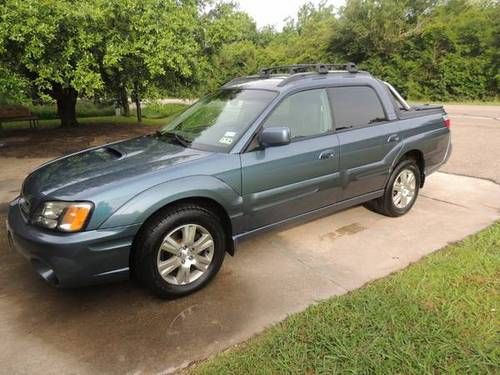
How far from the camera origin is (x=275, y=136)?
3291 millimetres

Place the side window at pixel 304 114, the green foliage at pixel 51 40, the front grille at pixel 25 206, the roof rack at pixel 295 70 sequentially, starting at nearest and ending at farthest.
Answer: the front grille at pixel 25 206 < the side window at pixel 304 114 < the roof rack at pixel 295 70 < the green foliage at pixel 51 40

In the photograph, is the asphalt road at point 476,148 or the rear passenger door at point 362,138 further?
the asphalt road at point 476,148

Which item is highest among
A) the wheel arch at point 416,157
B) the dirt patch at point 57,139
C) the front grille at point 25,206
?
the front grille at point 25,206

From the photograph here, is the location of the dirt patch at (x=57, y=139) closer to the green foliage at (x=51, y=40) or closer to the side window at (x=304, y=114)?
the green foliage at (x=51, y=40)

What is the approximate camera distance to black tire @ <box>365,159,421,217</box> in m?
4.58

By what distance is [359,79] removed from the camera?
4363 millimetres

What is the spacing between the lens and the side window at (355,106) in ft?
13.3

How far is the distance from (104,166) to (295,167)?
166 cm

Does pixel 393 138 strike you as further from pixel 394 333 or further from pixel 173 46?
pixel 173 46

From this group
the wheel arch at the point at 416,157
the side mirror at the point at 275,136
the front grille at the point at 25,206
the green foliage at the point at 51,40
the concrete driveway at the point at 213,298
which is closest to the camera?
the concrete driveway at the point at 213,298

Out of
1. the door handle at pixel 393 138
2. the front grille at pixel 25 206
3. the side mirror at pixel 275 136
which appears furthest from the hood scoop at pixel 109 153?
the door handle at pixel 393 138

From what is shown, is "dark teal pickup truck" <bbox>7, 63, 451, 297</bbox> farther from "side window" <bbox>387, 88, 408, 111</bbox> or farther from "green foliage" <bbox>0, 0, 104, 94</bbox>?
"green foliage" <bbox>0, 0, 104, 94</bbox>

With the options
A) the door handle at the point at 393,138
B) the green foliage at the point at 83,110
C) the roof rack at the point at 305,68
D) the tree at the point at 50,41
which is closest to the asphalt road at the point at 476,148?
the door handle at the point at 393,138

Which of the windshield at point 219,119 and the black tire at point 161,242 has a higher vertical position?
the windshield at point 219,119
